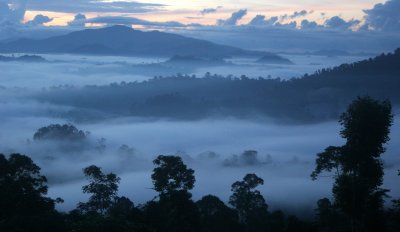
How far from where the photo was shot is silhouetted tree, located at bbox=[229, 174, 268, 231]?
2820cm

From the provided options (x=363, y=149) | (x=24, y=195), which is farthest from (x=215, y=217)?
(x=24, y=195)

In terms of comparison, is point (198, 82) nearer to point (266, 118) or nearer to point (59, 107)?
point (59, 107)

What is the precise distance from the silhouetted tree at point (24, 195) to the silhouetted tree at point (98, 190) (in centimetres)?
266

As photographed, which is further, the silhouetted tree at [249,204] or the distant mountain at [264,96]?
the distant mountain at [264,96]

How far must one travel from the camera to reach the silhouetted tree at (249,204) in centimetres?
2820

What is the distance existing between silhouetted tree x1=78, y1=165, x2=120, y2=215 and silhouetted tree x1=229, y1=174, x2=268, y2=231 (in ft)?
22.4

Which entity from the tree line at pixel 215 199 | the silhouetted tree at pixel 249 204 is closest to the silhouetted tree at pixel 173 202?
the tree line at pixel 215 199

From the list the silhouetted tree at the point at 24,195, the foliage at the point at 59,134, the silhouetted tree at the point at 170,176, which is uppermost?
the foliage at the point at 59,134

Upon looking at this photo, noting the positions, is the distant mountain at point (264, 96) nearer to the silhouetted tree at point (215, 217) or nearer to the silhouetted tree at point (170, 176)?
the silhouetted tree at point (215, 217)

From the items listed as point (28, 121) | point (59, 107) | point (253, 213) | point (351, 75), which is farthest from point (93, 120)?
point (253, 213)

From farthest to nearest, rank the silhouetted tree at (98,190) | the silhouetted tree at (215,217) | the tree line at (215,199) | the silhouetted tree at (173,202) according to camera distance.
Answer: the silhouetted tree at (98,190) → the silhouetted tree at (215,217) → the silhouetted tree at (173,202) → the tree line at (215,199)

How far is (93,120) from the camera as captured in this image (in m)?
133

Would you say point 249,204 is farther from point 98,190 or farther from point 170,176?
point 98,190

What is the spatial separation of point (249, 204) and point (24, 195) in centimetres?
1182
